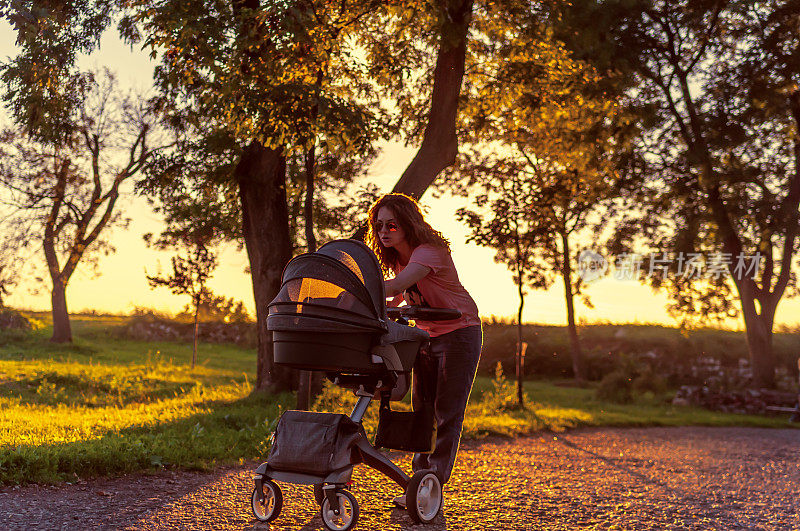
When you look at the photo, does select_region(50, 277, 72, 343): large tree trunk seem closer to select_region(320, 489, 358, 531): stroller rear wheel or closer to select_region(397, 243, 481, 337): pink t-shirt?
select_region(397, 243, 481, 337): pink t-shirt

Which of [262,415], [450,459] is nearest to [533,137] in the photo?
[262,415]

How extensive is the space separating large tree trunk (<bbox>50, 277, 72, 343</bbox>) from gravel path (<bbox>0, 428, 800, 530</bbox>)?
20076 mm

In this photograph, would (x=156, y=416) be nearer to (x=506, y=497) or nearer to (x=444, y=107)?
(x=506, y=497)

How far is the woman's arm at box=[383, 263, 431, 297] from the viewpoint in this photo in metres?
5.00

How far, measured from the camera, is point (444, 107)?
11.8 m

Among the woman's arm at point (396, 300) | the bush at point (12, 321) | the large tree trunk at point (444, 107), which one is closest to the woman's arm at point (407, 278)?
the woman's arm at point (396, 300)

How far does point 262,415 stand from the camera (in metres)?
10.4

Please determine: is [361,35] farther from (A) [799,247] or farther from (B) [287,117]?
(A) [799,247]

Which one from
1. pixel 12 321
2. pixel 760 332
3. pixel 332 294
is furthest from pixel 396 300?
pixel 12 321

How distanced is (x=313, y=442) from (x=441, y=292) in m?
1.44

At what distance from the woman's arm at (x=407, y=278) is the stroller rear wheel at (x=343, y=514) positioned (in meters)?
1.30

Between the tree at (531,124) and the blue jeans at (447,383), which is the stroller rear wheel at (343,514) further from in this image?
the tree at (531,124)

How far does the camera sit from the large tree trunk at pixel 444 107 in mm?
11508

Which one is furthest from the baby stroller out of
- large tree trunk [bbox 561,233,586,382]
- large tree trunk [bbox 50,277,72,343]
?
large tree trunk [bbox 50,277,72,343]
